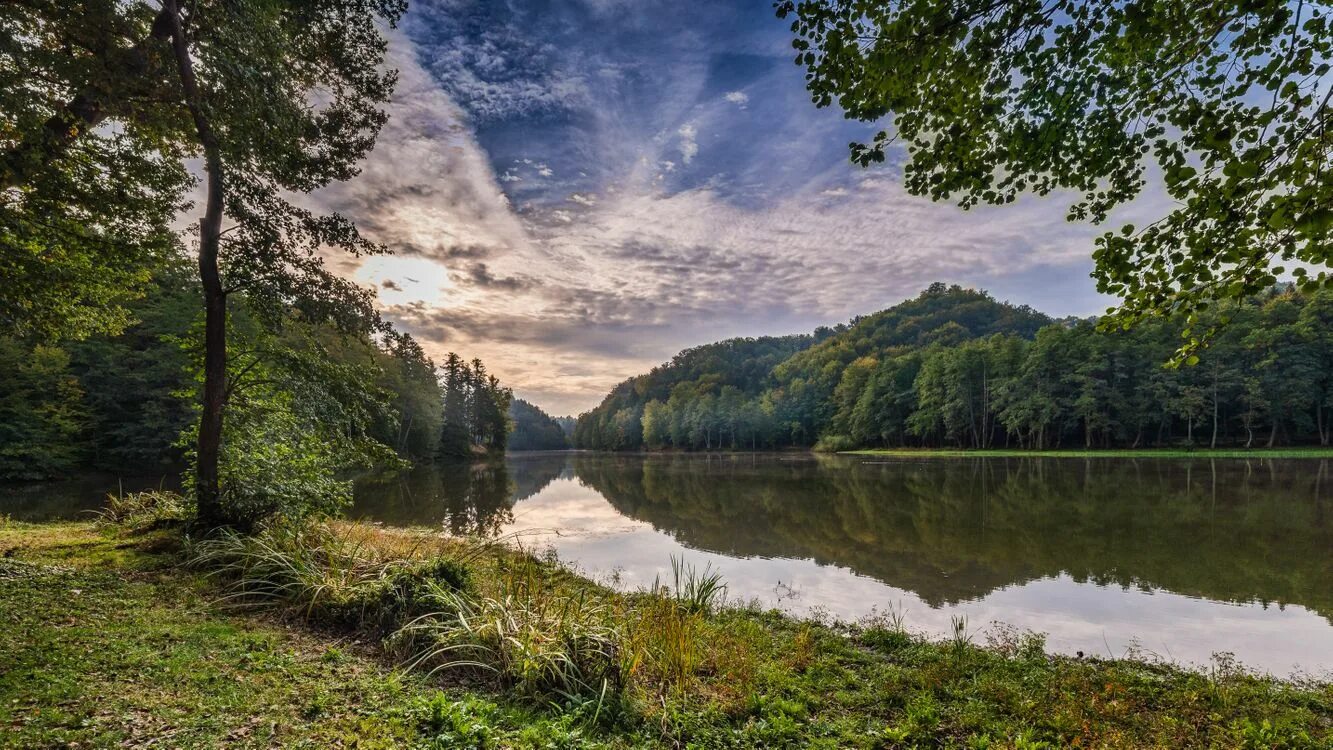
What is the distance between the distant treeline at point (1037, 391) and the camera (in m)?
43.5

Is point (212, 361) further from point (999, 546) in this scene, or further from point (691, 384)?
point (691, 384)

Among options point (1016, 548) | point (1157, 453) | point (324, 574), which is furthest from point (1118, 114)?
point (1157, 453)

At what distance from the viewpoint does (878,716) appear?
4859mm

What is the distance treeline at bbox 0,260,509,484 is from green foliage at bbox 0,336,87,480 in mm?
58

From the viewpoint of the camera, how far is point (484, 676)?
5074 mm

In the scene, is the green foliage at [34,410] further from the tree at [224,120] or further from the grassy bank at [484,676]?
the grassy bank at [484,676]

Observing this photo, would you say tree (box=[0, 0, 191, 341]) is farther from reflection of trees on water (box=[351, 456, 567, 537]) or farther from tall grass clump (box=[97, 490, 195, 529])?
reflection of trees on water (box=[351, 456, 567, 537])

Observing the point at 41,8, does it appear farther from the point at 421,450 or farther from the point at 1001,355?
the point at 1001,355

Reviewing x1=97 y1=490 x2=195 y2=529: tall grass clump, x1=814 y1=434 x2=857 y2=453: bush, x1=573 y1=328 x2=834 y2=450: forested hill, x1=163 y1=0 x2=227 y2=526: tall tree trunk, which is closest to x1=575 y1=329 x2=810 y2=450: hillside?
x1=573 y1=328 x2=834 y2=450: forested hill

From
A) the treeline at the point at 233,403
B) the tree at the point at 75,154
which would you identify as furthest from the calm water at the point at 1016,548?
the tree at the point at 75,154

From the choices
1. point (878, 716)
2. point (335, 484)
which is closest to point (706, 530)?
point (335, 484)

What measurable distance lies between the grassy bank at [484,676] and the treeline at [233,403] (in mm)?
2299

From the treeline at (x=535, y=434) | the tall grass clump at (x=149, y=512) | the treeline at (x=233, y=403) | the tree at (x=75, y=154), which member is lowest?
the treeline at (x=535, y=434)

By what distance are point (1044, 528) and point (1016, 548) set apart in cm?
309
